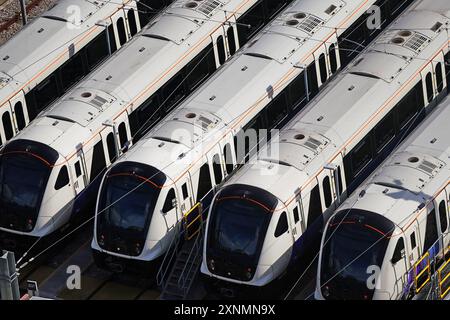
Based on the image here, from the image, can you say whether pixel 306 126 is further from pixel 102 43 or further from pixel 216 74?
pixel 102 43

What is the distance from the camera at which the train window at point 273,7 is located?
5084 cm

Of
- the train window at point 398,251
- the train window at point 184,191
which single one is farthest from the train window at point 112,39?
the train window at point 398,251

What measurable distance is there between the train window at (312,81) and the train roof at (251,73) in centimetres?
36

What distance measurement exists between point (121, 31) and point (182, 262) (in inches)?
464

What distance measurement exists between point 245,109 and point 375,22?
27.4 feet

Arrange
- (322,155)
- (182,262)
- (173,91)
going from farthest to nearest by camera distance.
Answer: (173,91) → (182,262) → (322,155)

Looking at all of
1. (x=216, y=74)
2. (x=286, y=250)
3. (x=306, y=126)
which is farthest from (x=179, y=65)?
(x=286, y=250)

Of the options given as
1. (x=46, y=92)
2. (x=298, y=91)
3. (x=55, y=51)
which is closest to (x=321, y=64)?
(x=298, y=91)

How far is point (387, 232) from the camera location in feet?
123

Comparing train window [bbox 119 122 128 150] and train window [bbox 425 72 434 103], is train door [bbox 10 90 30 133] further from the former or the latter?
train window [bbox 425 72 434 103]

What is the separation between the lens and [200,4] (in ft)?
160

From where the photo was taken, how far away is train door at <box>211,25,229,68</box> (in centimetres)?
4810

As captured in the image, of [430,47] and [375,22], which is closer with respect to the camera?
[430,47]

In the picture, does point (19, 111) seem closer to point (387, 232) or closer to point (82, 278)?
point (82, 278)
